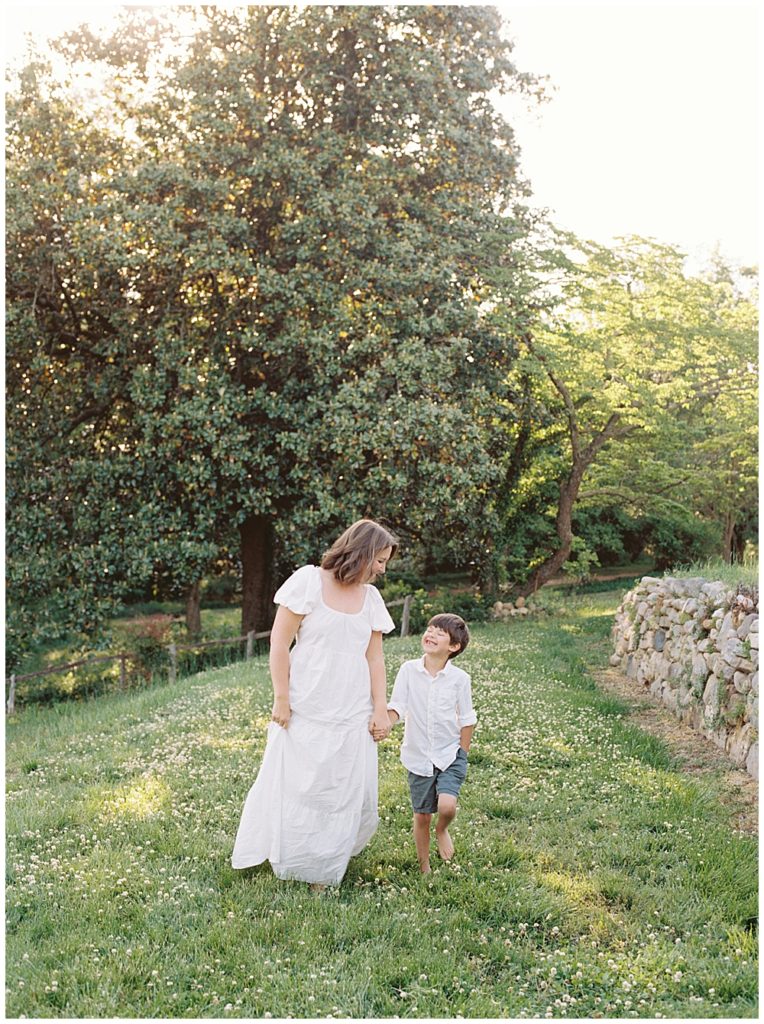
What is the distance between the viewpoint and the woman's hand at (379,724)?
570 centimetres

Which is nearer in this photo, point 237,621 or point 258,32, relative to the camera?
point 258,32

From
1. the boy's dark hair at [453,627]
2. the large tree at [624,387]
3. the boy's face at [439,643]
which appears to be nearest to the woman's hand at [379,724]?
the boy's face at [439,643]

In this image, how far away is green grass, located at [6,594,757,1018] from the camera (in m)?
4.29

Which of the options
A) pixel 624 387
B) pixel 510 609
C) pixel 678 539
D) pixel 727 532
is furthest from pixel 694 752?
pixel 727 532

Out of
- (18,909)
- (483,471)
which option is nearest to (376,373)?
(483,471)

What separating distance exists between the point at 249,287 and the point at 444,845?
1314 centimetres

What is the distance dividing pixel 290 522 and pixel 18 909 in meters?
11.6

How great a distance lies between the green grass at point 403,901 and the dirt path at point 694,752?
0.19 m

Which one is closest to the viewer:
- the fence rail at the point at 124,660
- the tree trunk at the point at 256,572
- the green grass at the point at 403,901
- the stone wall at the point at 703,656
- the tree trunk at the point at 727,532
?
the green grass at the point at 403,901

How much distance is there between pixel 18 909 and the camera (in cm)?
519

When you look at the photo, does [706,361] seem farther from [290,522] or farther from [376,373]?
[290,522]

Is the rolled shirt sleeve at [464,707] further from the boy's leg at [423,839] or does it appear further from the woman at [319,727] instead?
the boy's leg at [423,839]

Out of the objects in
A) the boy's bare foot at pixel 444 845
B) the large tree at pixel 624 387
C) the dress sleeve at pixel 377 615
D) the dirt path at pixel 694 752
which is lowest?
the dirt path at pixel 694 752

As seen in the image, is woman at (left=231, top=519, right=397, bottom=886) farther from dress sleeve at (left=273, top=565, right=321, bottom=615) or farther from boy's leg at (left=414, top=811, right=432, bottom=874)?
boy's leg at (left=414, top=811, right=432, bottom=874)
